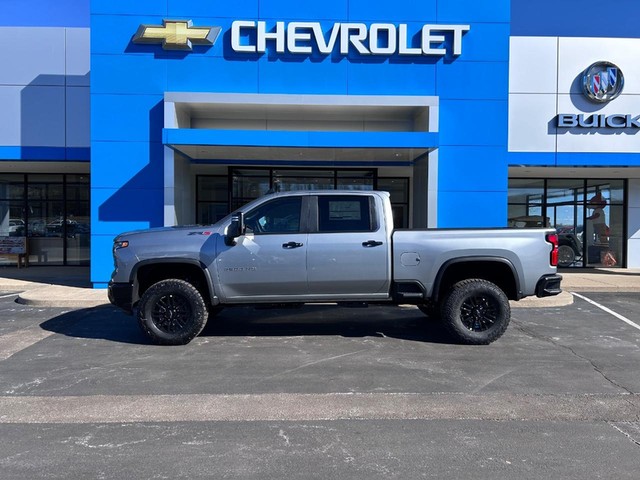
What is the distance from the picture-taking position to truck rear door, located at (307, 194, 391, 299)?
7090mm

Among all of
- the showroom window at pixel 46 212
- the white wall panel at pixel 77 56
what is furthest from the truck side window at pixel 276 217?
the showroom window at pixel 46 212

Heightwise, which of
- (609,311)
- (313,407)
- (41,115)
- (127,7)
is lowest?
(313,407)

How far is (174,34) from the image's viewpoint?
A: 40.2ft

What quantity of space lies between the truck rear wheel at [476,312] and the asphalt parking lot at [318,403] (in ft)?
0.77

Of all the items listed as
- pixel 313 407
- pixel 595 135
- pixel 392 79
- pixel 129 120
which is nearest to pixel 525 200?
pixel 595 135

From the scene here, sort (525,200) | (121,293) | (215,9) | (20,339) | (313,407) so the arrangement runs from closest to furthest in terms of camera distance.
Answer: (313,407) < (121,293) < (20,339) < (215,9) < (525,200)

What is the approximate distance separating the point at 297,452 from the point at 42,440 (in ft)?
6.77

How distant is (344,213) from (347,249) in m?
0.55

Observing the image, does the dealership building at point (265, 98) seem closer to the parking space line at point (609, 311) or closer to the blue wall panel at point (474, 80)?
the blue wall panel at point (474, 80)

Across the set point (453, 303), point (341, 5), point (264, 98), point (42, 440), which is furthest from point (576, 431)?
point (341, 5)

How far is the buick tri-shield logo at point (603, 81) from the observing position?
14461 mm

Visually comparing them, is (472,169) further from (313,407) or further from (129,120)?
(313,407)

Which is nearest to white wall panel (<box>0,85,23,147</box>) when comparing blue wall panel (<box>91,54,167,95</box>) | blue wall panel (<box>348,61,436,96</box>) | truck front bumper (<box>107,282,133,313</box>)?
blue wall panel (<box>91,54,167,95</box>)

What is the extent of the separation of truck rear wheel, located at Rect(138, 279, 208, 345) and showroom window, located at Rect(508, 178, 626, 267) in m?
13.8
